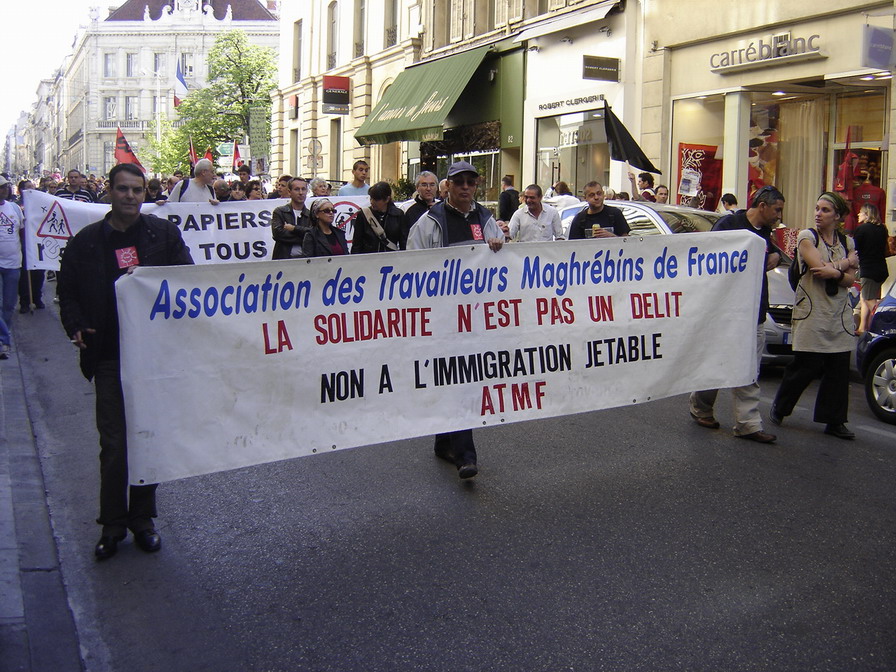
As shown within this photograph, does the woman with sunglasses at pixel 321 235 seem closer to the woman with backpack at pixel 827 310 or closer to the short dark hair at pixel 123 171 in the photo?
the short dark hair at pixel 123 171

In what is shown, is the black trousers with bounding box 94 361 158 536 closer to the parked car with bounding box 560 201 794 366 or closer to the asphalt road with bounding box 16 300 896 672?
the asphalt road with bounding box 16 300 896 672

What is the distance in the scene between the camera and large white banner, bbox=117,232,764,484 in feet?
15.8

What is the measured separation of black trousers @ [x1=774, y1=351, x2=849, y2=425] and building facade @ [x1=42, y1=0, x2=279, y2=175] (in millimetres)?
86793

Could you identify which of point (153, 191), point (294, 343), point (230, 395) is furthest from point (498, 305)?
point (153, 191)

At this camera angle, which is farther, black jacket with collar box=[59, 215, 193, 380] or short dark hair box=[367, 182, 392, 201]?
short dark hair box=[367, 182, 392, 201]

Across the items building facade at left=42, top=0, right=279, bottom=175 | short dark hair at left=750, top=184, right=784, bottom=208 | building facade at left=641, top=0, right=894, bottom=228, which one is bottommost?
short dark hair at left=750, top=184, right=784, bottom=208

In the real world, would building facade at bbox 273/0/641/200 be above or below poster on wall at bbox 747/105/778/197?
above

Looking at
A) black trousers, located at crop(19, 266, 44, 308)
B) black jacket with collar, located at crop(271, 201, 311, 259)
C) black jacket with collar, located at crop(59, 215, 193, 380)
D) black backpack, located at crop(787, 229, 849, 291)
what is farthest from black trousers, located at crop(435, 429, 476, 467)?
black trousers, located at crop(19, 266, 44, 308)

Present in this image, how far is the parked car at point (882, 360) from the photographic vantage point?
802 cm

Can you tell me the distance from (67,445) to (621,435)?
4021mm

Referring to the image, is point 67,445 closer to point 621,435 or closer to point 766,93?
point 621,435

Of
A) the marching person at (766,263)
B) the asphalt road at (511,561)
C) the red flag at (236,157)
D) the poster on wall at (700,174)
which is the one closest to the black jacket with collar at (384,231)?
the asphalt road at (511,561)

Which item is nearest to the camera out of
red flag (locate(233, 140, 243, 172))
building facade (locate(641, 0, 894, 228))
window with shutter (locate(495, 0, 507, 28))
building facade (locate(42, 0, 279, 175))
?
building facade (locate(641, 0, 894, 228))

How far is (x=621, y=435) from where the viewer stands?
7.38 metres
